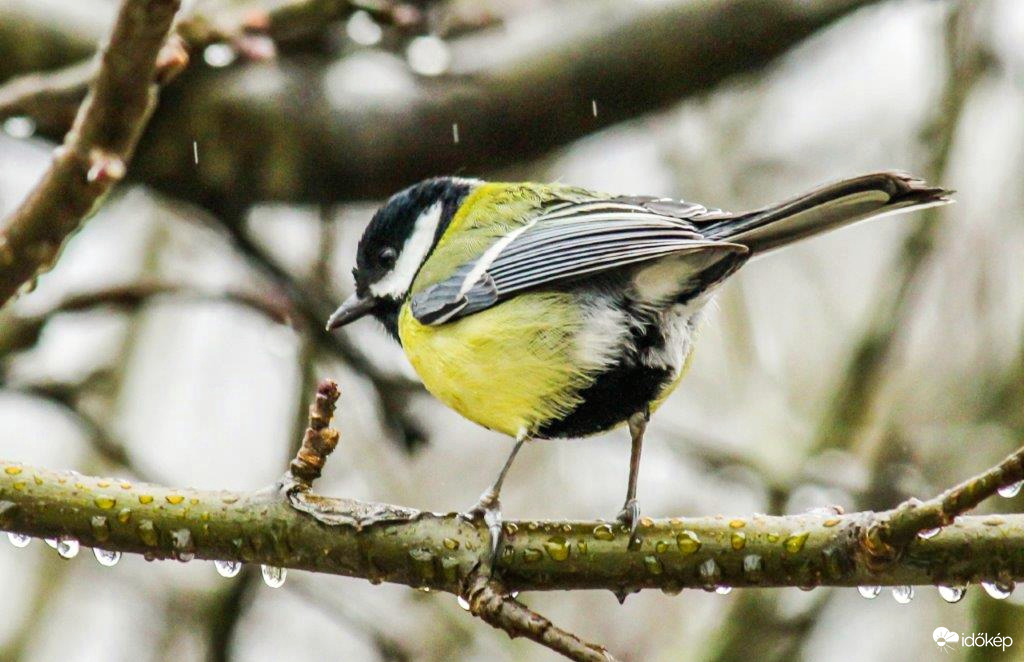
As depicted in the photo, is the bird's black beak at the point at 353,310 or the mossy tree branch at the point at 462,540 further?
the bird's black beak at the point at 353,310

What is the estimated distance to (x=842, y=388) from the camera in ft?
9.75

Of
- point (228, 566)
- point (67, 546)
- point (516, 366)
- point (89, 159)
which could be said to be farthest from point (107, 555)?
point (516, 366)

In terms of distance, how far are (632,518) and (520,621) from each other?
1.27ft

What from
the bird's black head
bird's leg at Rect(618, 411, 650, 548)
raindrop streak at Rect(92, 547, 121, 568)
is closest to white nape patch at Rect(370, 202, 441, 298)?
the bird's black head

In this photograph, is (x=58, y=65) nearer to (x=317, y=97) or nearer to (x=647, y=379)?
(x=317, y=97)

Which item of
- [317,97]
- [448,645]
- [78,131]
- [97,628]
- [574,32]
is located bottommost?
[97,628]

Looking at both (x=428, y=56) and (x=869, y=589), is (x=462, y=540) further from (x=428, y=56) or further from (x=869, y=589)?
(x=428, y=56)

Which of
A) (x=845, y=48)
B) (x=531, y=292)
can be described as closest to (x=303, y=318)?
(x=531, y=292)

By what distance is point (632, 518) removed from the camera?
5.69ft

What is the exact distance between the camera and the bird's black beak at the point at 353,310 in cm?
281

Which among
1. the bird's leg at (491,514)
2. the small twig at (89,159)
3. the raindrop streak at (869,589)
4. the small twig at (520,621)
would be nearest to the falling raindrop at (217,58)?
the small twig at (89,159)

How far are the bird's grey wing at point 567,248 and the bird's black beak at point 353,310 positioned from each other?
217mm

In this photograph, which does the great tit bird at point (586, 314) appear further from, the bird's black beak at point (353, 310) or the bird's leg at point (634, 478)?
the bird's black beak at point (353, 310)

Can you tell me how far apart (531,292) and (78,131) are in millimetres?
1063
